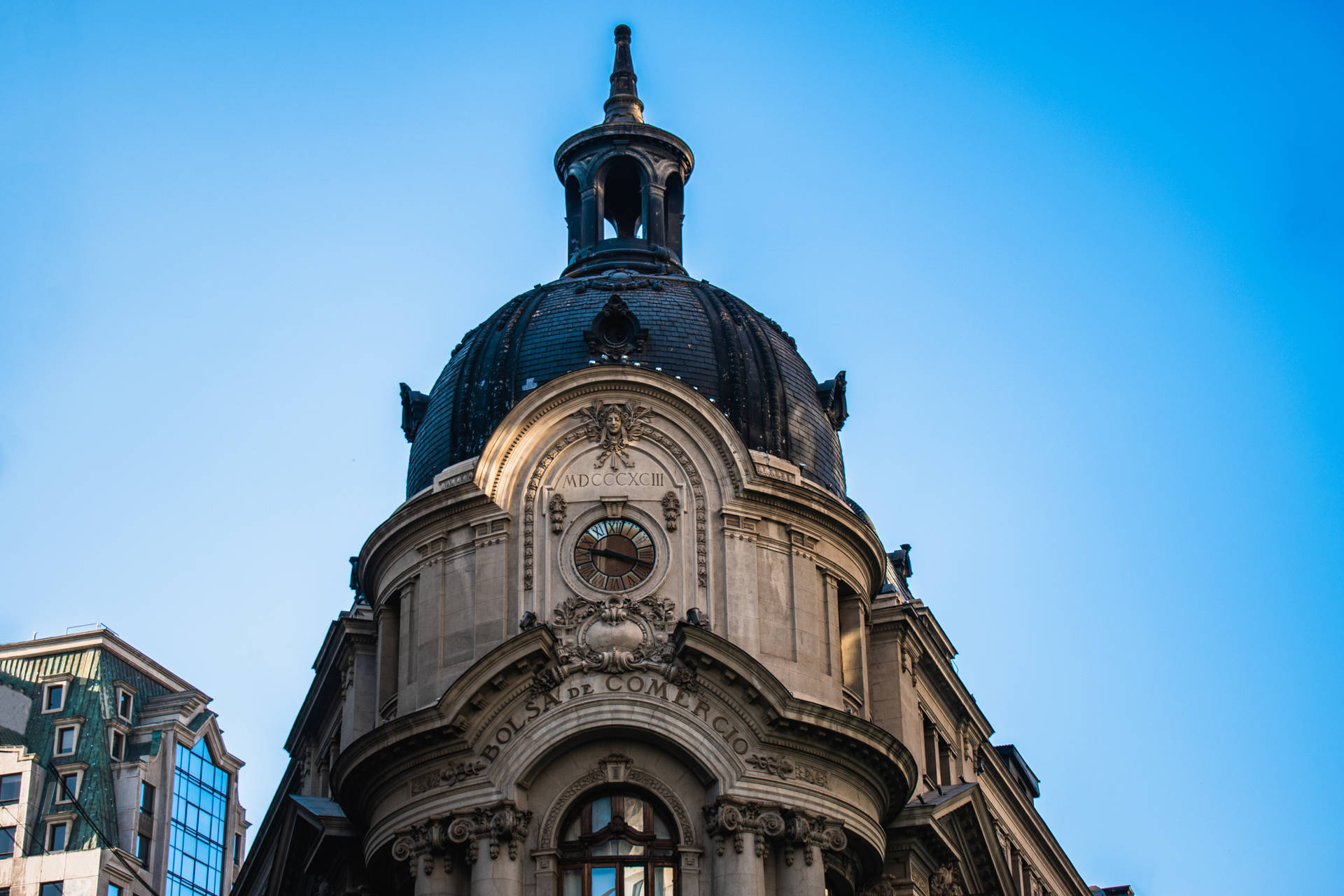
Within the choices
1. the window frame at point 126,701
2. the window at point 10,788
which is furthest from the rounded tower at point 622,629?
the window frame at point 126,701

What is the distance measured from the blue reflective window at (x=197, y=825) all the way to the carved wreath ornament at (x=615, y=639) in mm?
51669

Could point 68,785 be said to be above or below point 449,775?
above

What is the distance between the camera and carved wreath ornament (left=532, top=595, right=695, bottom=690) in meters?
42.1

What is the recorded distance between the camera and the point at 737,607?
43.4 metres

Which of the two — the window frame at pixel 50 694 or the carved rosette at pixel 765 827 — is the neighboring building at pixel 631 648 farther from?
the window frame at pixel 50 694

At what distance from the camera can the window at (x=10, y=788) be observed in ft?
274

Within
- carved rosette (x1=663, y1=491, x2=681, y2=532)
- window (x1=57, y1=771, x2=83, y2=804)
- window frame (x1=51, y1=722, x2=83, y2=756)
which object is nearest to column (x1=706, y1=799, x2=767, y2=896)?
carved rosette (x1=663, y1=491, x2=681, y2=532)

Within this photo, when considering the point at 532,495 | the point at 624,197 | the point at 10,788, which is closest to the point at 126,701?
the point at 10,788

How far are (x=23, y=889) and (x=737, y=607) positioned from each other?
4864 cm

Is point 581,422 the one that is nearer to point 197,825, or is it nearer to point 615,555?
point 615,555

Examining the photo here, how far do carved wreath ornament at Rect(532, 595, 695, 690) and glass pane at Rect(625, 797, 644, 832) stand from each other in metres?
2.52

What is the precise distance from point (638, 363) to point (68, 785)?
47769mm

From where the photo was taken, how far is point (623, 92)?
58656 millimetres

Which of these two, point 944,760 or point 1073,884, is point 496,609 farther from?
point 1073,884
